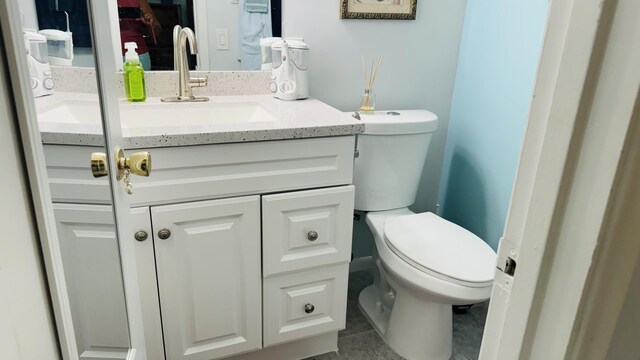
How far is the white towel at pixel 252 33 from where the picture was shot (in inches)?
64.9

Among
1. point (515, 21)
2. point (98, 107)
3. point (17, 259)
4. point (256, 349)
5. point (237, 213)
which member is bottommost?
point (256, 349)

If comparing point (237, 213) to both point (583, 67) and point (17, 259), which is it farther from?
point (583, 67)

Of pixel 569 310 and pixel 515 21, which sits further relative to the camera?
pixel 515 21

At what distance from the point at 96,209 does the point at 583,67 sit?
697 millimetres

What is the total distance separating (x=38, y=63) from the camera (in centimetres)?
57

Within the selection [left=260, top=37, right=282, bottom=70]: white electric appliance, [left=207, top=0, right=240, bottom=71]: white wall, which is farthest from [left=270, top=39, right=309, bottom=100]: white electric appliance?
[left=207, top=0, right=240, bottom=71]: white wall

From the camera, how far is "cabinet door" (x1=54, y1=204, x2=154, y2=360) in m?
0.60

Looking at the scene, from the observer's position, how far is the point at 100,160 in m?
0.68

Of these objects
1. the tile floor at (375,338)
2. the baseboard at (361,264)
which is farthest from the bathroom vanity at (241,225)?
the baseboard at (361,264)

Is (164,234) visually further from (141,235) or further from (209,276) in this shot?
(209,276)

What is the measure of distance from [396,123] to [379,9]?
51 cm

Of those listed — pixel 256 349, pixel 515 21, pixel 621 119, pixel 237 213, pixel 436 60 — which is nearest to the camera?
pixel 621 119

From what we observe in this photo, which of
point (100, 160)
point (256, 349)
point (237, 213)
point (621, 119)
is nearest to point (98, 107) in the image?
point (100, 160)

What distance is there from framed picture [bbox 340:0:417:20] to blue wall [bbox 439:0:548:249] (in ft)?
0.95
